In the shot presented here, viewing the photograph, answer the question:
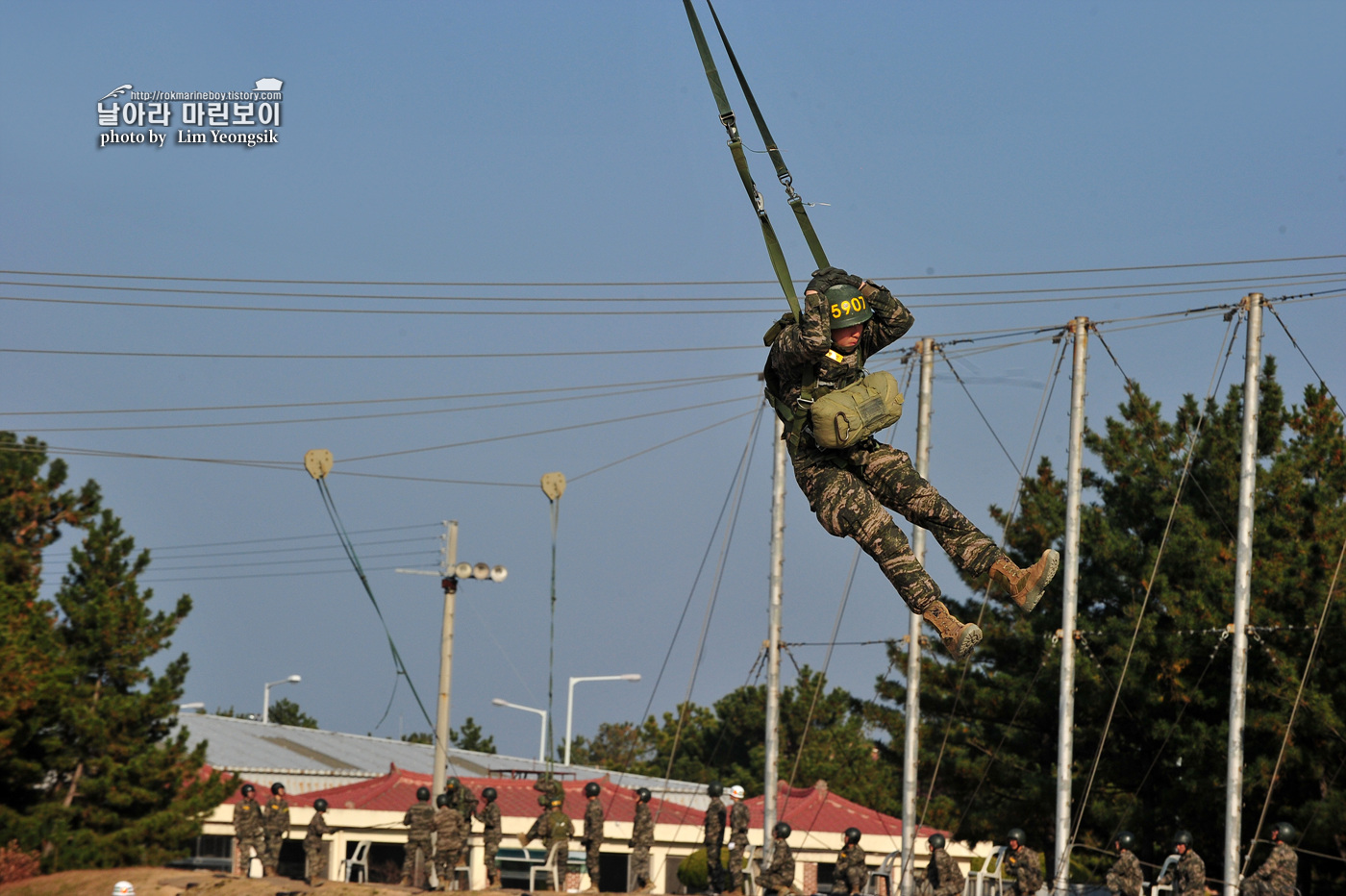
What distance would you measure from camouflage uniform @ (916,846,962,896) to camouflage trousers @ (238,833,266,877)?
41.6 ft

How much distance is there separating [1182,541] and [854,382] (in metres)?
27.1

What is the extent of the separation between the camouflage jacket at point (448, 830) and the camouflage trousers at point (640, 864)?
9.97 ft

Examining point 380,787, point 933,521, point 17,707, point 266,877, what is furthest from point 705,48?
point 380,787

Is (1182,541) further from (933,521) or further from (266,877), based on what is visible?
(933,521)

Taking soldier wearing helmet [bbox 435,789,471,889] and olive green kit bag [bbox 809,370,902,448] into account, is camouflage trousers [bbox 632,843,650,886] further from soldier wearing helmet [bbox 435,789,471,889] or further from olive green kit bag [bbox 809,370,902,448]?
olive green kit bag [bbox 809,370,902,448]

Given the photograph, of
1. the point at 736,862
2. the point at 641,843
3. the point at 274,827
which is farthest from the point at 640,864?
the point at 274,827

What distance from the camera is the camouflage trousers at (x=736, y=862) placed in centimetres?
2662

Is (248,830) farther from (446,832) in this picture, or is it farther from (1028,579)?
(1028,579)

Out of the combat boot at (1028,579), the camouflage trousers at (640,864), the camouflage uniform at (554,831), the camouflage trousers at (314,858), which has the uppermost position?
the combat boot at (1028,579)

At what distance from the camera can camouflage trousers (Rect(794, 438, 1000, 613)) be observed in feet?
35.2

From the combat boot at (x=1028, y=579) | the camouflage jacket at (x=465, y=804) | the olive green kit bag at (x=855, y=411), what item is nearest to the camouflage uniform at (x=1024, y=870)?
the camouflage jacket at (x=465, y=804)

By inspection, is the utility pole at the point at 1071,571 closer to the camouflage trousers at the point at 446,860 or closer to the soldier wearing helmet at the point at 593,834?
the soldier wearing helmet at the point at 593,834

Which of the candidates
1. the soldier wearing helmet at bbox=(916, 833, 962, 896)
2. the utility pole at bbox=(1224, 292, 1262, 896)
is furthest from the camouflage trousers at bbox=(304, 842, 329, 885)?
the utility pole at bbox=(1224, 292, 1262, 896)

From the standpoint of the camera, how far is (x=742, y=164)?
31.9 ft
